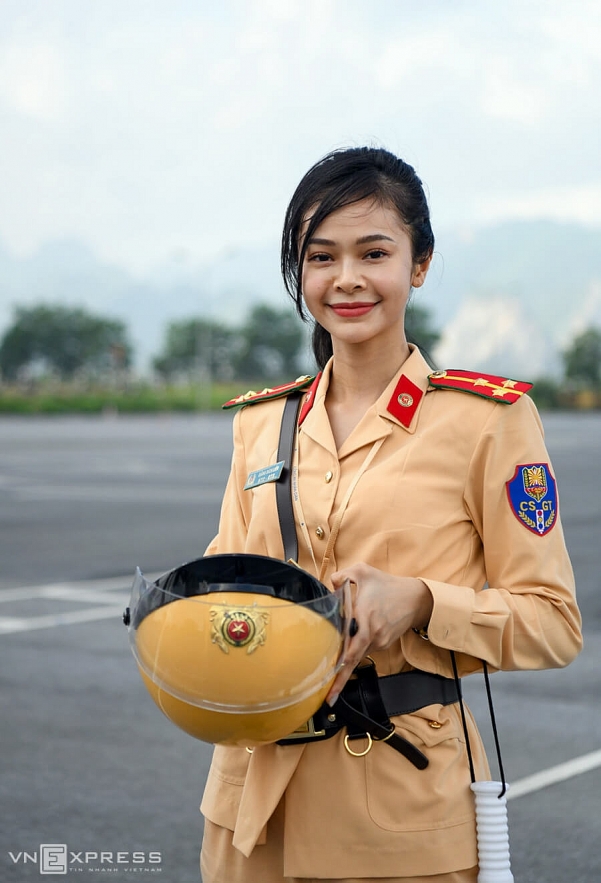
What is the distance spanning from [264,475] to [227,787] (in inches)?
24.1

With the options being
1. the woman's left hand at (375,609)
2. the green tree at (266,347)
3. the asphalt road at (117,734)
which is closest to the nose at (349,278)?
the woman's left hand at (375,609)

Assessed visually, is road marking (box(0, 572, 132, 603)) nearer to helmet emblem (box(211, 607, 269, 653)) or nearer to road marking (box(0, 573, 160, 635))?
road marking (box(0, 573, 160, 635))

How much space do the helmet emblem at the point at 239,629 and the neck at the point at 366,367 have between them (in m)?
0.67

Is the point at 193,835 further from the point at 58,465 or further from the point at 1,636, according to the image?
the point at 58,465

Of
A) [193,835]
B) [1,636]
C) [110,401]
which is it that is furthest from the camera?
[110,401]

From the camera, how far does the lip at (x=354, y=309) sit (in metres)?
2.35

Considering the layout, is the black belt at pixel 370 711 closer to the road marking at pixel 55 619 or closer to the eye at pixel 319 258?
the eye at pixel 319 258

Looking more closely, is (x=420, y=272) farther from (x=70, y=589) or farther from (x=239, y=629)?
(x=70, y=589)

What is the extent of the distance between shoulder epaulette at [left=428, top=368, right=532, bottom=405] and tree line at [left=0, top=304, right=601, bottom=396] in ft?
269

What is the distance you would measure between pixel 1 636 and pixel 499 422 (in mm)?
6601

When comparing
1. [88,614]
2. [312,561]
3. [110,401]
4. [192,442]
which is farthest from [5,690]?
[110,401]

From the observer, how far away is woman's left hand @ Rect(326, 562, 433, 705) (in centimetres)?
207

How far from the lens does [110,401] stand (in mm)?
68562

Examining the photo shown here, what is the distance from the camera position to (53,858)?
466cm
